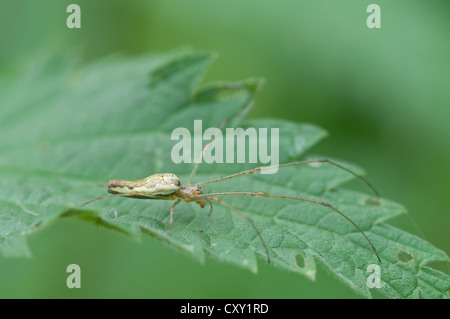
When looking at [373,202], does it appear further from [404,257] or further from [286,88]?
[286,88]

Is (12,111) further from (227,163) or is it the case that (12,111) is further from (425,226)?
(425,226)

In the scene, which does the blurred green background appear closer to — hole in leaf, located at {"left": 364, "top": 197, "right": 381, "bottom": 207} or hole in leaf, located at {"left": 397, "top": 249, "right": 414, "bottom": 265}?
hole in leaf, located at {"left": 364, "top": 197, "right": 381, "bottom": 207}

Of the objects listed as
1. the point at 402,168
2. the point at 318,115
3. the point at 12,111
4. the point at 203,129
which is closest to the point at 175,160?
the point at 203,129

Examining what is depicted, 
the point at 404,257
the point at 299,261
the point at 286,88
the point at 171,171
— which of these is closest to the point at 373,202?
the point at 404,257

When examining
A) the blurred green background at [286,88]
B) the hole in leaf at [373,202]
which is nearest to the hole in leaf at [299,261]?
the hole in leaf at [373,202]

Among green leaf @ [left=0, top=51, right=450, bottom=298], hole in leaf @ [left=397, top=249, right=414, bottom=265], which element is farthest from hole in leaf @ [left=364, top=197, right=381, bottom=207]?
hole in leaf @ [left=397, top=249, right=414, bottom=265]
